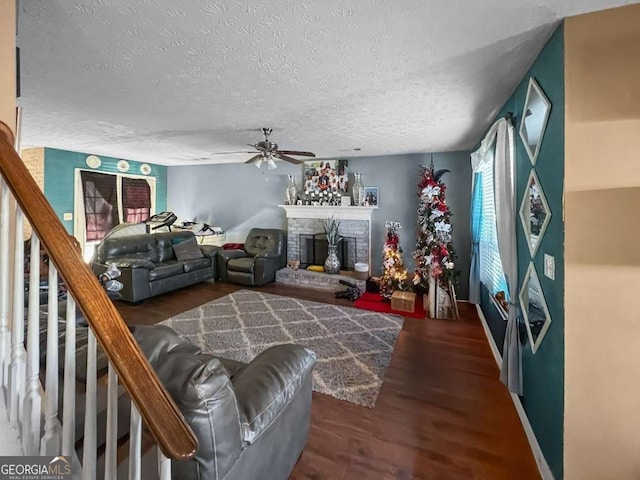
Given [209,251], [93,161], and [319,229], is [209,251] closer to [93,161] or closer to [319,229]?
[319,229]

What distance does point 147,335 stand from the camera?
1.41m

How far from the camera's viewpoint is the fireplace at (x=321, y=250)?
5.59m

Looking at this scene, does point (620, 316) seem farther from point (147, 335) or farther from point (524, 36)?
point (147, 335)

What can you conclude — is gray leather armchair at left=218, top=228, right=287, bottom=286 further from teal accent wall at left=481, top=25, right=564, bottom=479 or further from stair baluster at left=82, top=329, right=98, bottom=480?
stair baluster at left=82, top=329, right=98, bottom=480

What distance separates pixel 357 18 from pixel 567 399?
2.13m

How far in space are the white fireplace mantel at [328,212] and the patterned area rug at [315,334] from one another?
1918 mm

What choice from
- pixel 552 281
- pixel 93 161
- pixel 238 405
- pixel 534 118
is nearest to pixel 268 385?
pixel 238 405

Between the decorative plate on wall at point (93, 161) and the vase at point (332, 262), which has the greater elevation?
the decorative plate on wall at point (93, 161)

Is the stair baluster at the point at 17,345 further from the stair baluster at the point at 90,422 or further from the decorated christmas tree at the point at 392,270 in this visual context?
the decorated christmas tree at the point at 392,270

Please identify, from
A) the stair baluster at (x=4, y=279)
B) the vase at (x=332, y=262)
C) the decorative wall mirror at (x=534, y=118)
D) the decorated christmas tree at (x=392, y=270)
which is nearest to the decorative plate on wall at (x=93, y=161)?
the vase at (x=332, y=262)

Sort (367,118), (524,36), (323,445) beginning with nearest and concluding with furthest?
(524,36) < (323,445) < (367,118)

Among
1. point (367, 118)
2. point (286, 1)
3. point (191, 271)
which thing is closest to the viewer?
point (286, 1)

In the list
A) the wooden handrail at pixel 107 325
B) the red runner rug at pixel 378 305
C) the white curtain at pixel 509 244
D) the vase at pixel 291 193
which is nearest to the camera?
the wooden handrail at pixel 107 325

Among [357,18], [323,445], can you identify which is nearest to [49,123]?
[357,18]
